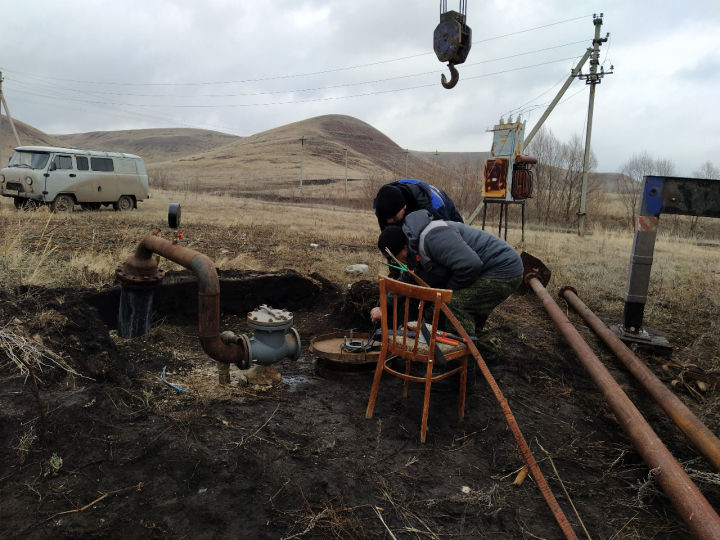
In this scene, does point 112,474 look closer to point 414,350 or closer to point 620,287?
point 414,350

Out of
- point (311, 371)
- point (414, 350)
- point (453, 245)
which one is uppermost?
point (453, 245)

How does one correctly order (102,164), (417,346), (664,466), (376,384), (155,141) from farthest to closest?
(155,141), (102,164), (376,384), (417,346), (664,466)

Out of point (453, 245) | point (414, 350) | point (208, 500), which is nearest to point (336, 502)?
point (208, 500)

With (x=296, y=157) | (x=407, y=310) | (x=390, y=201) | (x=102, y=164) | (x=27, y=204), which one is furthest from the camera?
(x=296, y=157)

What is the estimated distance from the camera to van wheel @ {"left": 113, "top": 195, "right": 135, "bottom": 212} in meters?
15.9

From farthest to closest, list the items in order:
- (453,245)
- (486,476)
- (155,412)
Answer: (453,245)
(155,412)
(486,476)

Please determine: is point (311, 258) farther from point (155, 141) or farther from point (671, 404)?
point (155, 141)

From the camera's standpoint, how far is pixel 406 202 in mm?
4293

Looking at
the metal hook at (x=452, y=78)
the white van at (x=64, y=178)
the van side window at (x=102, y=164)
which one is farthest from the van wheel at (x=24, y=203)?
the metal hook at (x=452, y=78)

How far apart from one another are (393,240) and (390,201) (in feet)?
1.27

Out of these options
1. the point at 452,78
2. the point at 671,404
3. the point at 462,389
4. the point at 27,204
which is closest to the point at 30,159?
the point at 27,204

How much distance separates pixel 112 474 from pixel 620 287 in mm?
7824

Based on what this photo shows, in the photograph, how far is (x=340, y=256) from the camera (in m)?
8.66

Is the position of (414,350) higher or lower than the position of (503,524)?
higher
